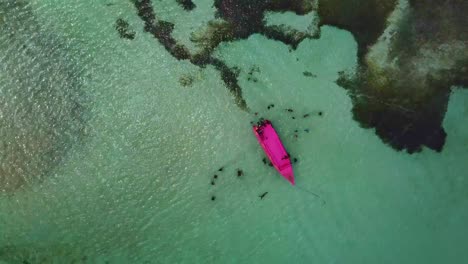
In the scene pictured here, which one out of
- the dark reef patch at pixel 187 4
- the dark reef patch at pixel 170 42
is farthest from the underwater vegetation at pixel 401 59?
the dark reef patch at pixel 187 4

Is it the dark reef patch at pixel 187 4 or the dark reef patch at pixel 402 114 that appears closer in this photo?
the dark reef patch at pixel 402 114

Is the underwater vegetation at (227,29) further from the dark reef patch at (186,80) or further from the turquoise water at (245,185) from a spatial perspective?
the dark reef patch at (186,80)

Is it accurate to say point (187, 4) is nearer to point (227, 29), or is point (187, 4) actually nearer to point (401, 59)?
point (227, 29)

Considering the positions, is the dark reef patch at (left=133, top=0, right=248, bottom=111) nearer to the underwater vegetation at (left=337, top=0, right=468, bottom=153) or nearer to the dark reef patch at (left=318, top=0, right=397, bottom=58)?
the dark reef patch at (left=318, top=0, right=397, bottom=58)

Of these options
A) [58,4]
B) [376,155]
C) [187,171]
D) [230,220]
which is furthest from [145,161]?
[376,155]

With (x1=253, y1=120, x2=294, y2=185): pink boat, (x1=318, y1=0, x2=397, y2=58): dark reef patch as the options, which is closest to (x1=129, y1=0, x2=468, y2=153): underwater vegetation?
(x1=318, y1=0, x2=397, y2=58): dark reef patch

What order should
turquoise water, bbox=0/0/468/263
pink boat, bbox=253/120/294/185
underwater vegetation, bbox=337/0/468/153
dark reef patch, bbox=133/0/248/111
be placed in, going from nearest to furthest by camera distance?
1. pink boat, bbox=253/120/294/185
2. underwater vegetation, bbox=337/0/468/153
3. turquoise water, bbox=0/0/468/263
4. dark reef patch, bbox=133/0/248/111

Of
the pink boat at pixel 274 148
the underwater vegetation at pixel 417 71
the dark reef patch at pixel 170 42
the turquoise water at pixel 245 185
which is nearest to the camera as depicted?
the pink boat at pixel 274 148

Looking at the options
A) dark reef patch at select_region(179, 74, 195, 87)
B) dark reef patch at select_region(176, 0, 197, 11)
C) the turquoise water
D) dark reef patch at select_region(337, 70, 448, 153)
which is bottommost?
the turquoise water
